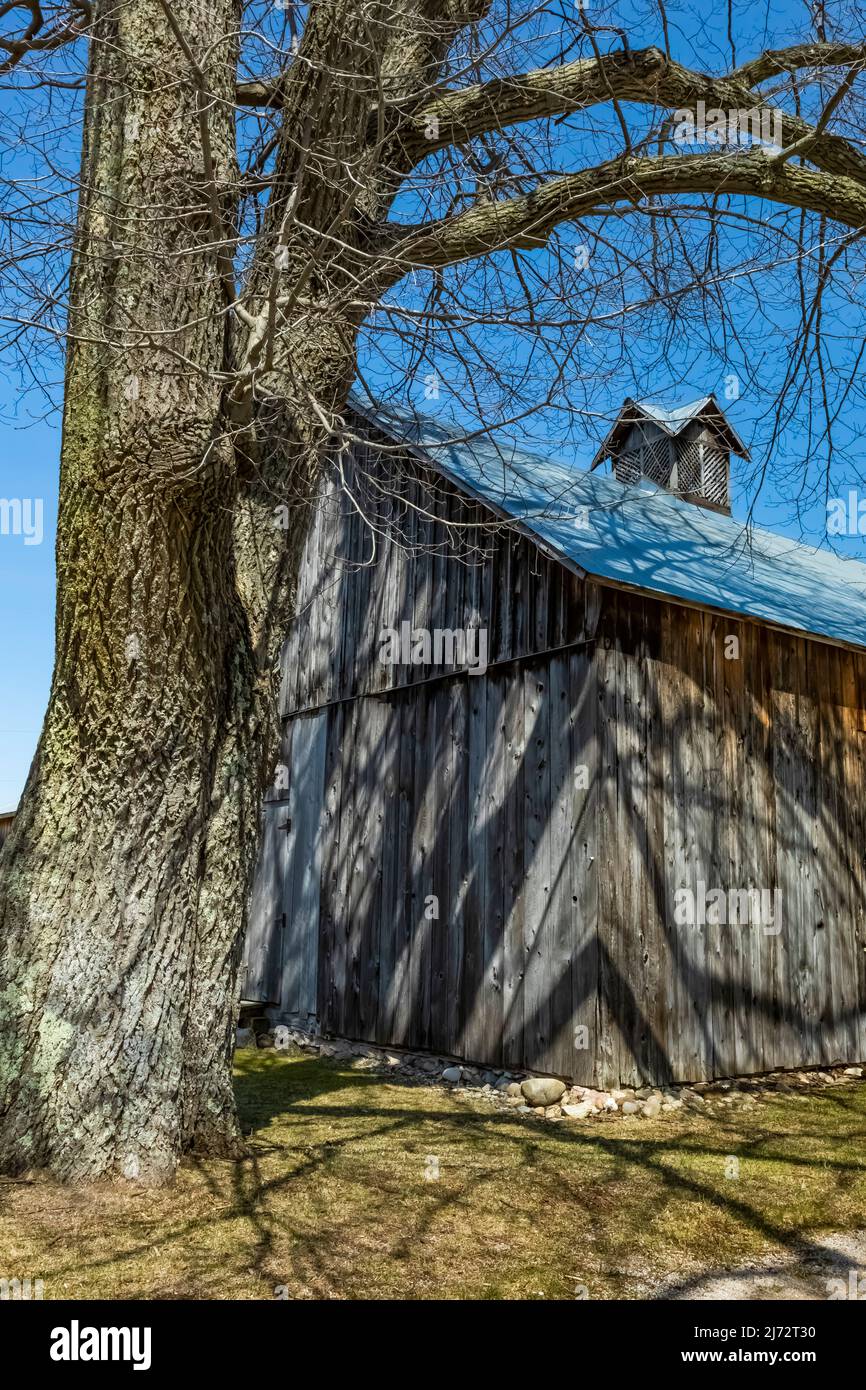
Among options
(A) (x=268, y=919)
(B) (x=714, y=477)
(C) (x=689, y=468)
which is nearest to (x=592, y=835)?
(A) (x=268, y=919)

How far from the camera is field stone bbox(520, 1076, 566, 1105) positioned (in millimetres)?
8375

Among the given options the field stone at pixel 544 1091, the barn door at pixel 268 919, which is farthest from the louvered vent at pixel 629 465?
the field stone at pixel 544 1091

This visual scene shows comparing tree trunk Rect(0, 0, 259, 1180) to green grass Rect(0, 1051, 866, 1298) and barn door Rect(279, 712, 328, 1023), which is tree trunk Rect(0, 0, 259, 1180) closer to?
green grass Rect(0, 1051, 866, 1298)

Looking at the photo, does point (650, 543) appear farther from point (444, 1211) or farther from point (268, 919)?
point (444, 1211)

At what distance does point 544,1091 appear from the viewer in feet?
27.5

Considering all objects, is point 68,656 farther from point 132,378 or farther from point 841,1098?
point 841,1098

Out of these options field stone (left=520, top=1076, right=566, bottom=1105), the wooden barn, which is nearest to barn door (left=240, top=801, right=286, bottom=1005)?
the wooden barn

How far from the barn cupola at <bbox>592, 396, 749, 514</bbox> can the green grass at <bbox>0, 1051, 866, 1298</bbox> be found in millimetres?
9633

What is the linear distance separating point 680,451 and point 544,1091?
1002 cm

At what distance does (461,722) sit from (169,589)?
5118 millimetres

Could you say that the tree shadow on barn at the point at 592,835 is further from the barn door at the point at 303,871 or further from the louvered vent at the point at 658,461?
the louvered vent at the point at 658,461

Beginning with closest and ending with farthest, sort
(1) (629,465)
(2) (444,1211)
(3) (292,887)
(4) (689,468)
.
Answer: (2) (444,1211) < (3) (292,887) < (4) (689,468) < (1) (629,465)
